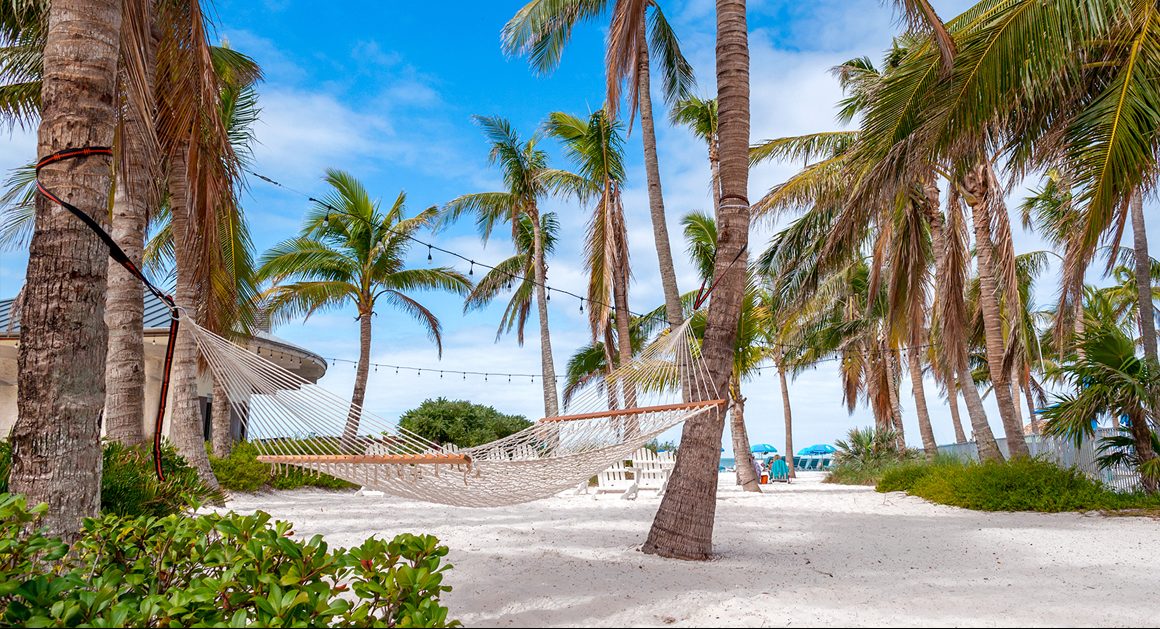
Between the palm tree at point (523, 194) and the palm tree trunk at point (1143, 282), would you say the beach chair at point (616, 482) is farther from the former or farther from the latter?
the palm tree trunk at point (1143, 282)

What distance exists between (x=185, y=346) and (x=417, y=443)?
4094mm

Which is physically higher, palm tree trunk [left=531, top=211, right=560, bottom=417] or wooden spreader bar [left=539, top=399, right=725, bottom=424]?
palm tree trunk [left=531, top=211, right=560, bottom=417]

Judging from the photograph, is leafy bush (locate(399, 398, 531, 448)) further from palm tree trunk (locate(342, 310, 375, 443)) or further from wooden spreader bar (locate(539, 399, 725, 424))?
wooden spreader bar (locate(539, 399, 725, 424))

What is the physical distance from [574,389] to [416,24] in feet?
39.0

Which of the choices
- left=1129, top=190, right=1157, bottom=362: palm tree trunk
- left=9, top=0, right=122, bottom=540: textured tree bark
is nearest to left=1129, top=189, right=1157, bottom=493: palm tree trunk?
left=1129, top=190, right=1157, bottom=362: palm tree trunk

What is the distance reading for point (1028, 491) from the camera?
6.62 m

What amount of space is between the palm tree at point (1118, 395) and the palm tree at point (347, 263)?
817cm

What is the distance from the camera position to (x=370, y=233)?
38.3ft

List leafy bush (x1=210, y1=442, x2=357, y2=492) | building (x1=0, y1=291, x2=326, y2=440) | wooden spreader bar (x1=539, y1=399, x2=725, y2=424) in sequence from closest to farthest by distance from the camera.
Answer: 1. wooden spreader bar (x1=539, y1=399, x2=725, y2=424)
2. leafy bush (x1=210, y1=442, x2=357, y2=492)
3. building (x1=0, y1=291, x2=326, y2=440)

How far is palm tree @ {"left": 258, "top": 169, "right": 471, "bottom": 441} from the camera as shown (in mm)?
11242

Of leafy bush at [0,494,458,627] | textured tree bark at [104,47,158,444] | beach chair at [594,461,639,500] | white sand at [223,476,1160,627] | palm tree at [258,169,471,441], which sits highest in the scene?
palm tree at [258,169,471,441]

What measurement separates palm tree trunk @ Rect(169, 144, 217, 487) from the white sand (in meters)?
0.81

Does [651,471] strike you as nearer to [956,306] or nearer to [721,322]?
[956,306]

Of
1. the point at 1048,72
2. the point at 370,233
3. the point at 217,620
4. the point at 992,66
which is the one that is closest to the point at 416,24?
the point at 992,66
